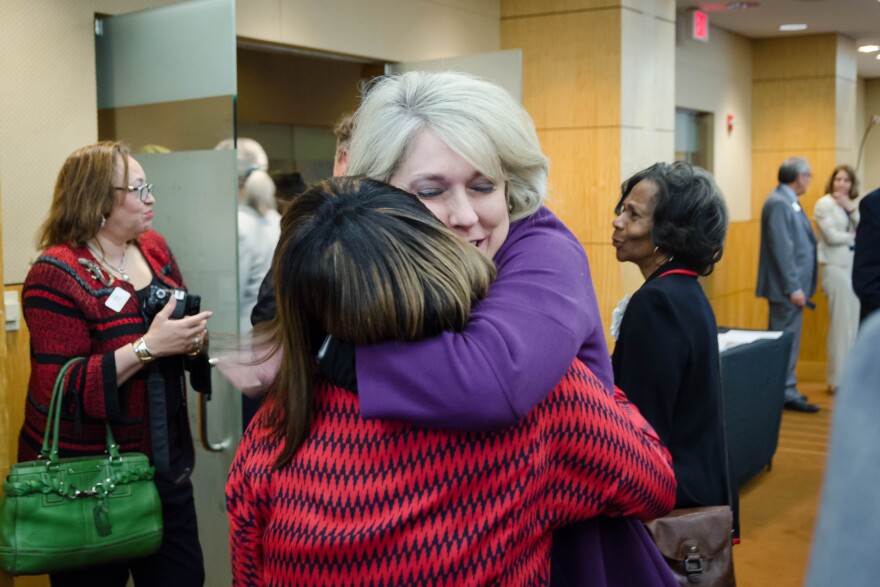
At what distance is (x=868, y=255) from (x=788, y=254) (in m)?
3.72

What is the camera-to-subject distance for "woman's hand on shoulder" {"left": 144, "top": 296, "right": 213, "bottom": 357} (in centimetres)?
266

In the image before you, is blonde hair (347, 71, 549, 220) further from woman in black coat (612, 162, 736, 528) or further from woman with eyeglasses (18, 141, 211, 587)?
woman with eyeglasses (18, 141, 211, 587)

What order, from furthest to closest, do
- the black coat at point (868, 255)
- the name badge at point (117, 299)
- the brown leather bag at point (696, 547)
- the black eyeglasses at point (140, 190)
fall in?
the black coat at point (868, 255) → the black eyeglasses at point (140, 190) → the name badge at point (117, 299) → the brown leather bag at point (696, 547)

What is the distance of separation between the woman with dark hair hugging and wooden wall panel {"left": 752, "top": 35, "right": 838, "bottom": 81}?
10.8m

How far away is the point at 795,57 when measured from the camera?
10.9 m

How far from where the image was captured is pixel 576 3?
6.43 m

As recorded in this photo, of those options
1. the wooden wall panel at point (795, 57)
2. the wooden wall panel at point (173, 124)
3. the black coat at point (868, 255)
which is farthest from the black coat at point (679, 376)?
the wooden wall panel at point (795, 57)

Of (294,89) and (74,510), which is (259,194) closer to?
(74,510)

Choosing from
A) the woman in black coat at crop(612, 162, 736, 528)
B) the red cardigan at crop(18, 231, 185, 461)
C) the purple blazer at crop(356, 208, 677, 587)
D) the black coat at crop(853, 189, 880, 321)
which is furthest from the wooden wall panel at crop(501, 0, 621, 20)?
the purple blazer at crop(356, 208, 677, 587)

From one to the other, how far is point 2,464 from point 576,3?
5022 mm

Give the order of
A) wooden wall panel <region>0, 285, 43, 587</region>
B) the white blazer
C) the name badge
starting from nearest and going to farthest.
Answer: the name badge
wooden wall panel <region>0, 285, 43, 587</region>
the white blazer

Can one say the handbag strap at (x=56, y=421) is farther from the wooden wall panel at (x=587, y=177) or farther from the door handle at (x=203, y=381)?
the wooden wall panel at (x=587, y=177)

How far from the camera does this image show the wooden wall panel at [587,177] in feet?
21.0

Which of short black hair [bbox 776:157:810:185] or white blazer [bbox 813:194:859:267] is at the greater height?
short black hair [bbox 776:157:810:185]
